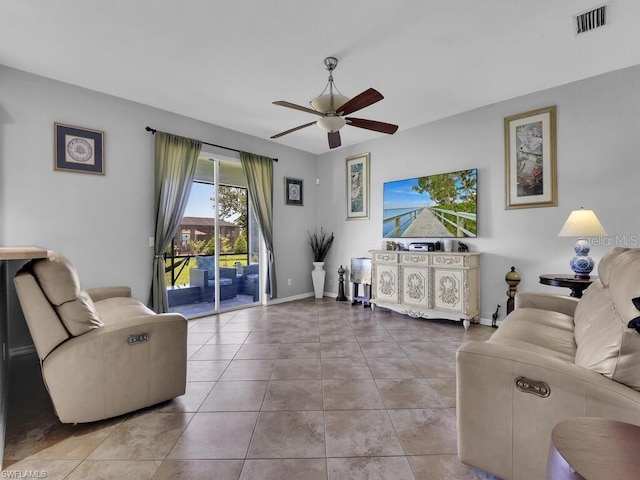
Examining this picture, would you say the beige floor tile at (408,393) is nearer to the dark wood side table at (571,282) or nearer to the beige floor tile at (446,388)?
the beige floor tile at (446,388)

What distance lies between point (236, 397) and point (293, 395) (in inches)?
16.8

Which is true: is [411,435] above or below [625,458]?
below

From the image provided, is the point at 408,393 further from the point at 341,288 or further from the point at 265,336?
the point at 341,288

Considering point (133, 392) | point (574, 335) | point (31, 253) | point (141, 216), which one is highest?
point (141, 216)

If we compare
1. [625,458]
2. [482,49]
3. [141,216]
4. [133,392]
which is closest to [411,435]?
[625,458]

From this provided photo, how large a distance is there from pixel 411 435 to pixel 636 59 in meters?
4.01

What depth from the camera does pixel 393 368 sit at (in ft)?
8.93

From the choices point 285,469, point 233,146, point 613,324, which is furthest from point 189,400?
point 233,146

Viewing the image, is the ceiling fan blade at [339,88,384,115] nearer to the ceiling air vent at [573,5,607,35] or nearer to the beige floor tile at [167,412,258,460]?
the ceiling air vent at [573,5,607,35]

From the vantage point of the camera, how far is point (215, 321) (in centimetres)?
426

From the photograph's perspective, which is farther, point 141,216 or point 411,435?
point 141,216

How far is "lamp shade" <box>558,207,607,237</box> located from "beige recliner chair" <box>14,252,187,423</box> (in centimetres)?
369

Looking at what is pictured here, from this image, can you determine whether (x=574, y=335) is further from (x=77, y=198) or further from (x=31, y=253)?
(x=77, y=198)

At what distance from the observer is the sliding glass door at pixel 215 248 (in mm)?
4336
